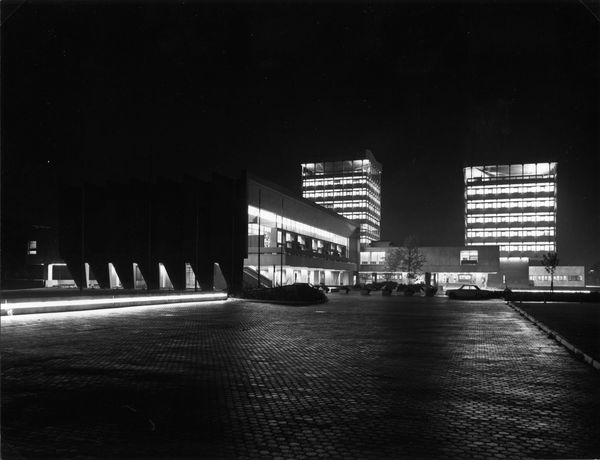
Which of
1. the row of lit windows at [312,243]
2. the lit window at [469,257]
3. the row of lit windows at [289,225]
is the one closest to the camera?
the row of lit windows at [289,225]

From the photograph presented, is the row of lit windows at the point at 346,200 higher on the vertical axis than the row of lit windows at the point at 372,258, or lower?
higher

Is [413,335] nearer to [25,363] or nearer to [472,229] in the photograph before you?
[25,363]

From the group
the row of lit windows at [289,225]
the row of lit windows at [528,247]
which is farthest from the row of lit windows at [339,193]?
the row of lit windows at [289,225]

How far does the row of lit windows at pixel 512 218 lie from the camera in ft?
481

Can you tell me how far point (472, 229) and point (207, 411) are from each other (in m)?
Answer: 154

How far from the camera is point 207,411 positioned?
25.6 ft

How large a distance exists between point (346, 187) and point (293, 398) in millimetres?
174072

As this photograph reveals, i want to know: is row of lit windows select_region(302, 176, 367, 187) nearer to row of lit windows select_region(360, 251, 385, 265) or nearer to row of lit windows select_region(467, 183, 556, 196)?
row of lit windows select_region(467, 183, 556, 196)

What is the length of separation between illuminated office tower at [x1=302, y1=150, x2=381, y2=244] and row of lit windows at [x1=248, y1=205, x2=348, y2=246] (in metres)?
71.4

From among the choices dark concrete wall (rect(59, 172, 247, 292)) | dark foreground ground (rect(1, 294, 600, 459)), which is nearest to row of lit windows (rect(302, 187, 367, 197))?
dark concrete wall (rect(59, 172, 247, 292))

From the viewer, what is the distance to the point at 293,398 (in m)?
8.72

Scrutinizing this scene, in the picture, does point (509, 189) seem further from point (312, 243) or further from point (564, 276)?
point (312, 243)

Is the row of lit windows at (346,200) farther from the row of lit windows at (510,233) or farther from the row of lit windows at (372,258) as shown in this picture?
the row of lit windows at (372,258)

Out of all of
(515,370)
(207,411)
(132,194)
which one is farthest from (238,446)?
(132,194)
